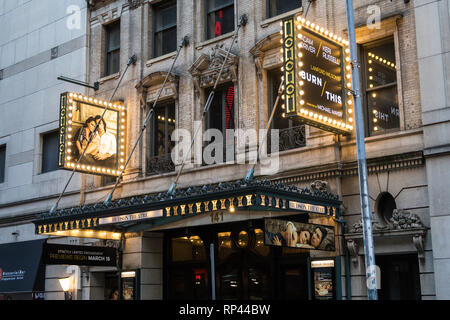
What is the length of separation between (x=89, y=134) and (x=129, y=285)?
5.41 metres

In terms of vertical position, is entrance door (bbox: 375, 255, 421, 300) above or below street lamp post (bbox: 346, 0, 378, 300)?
below

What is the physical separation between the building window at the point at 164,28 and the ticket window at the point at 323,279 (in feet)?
33.5

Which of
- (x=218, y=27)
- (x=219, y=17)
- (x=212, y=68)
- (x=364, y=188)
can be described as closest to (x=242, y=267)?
(x=212, y=68)

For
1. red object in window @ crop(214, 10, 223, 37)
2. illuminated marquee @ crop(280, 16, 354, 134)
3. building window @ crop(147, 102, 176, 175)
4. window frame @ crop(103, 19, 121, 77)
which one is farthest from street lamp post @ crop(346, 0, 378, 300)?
window frame @ crop(103, 19, 121, 77)

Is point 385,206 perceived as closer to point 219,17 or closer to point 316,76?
point 316,76

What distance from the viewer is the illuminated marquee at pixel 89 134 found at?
2141 centimetres

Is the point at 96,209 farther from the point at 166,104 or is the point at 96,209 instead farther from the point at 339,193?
the point at 339,193

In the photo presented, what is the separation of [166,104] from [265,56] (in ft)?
15.7

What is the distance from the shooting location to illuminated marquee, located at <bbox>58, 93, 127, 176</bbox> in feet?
70.2

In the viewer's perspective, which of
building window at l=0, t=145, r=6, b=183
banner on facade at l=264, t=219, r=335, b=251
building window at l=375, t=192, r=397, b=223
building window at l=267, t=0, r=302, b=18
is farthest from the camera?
building window at l=0, t=145, r=6, b=183

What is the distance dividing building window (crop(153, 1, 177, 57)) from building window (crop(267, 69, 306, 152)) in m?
5.10

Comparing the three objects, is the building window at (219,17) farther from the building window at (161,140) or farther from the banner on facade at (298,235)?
the banner on facade at (298,235)

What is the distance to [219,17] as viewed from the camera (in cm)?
2142

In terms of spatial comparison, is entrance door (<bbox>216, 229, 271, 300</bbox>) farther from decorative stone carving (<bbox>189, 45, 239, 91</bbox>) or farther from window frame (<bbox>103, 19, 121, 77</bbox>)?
window frame (<bbox>103, 19, 121, 77</bbox>)
